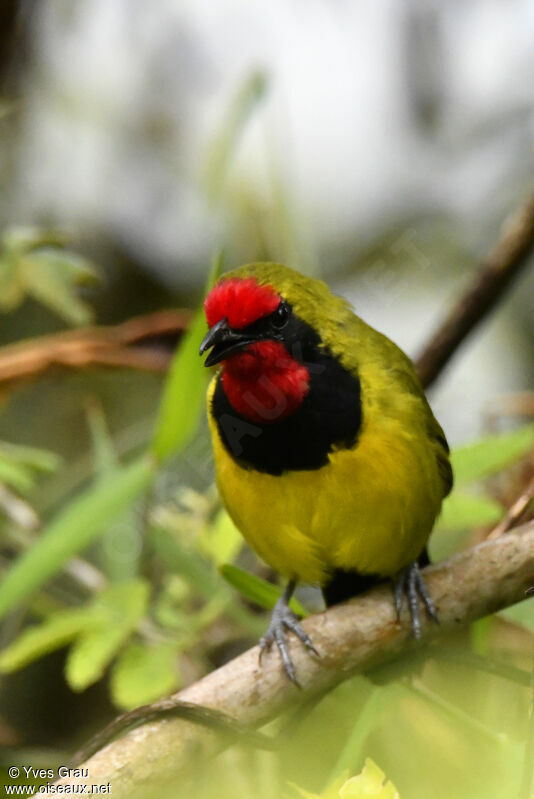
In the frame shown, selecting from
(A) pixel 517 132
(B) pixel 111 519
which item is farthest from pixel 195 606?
(A) pixel 517 132

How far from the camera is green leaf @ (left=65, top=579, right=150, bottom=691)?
7.10 ft

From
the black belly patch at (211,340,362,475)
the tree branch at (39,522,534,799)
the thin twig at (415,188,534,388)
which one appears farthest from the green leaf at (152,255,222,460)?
the thin twig at (415,188,534,388)

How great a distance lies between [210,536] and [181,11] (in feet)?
8.83

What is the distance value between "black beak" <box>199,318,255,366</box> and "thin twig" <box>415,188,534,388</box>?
1.13 metres

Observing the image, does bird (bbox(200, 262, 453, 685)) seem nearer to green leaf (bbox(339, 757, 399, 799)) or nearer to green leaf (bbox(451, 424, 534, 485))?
green leaf (bbox(451, 424, 534, 485))

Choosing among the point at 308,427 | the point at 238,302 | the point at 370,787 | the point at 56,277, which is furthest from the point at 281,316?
the point at 370,787

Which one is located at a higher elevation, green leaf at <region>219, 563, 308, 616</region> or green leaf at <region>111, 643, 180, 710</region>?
green leaf at <region>219, 563, 308, 616</region>

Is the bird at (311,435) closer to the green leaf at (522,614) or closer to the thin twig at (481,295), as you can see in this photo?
the green leaf at (522,614)

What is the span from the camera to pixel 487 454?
233 cm

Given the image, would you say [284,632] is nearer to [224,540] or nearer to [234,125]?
[224,540]

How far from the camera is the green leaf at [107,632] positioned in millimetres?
2164

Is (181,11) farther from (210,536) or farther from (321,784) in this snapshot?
(321,784)

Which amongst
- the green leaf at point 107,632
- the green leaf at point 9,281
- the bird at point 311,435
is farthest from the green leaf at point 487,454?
the green leaf at point 9,281

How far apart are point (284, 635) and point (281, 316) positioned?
65 centimetres
